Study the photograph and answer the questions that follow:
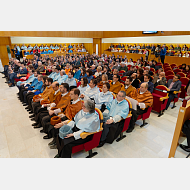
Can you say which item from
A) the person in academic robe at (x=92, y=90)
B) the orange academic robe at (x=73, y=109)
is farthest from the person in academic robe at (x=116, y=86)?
the orange academic robe at (x=73, y=109)

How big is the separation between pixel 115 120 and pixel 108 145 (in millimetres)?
672

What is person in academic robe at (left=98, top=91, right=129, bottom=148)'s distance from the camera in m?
2.61

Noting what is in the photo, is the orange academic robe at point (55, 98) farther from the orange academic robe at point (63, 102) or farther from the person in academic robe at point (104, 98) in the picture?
the person in academic robe at point (104, 98)

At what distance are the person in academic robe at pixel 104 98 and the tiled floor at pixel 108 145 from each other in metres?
0.93

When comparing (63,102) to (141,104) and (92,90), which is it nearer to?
(92,90)

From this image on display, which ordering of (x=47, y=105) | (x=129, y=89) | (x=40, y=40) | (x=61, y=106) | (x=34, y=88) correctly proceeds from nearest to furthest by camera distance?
(x=61, y=106) → (x=47, y=105) → (x=129, y=89) → (x=34, y=88) → (x=40, y=40)

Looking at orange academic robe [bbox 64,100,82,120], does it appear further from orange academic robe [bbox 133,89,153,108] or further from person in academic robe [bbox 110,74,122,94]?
person in academic robe [bbox 110,74,122,94]

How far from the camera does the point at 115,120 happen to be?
264 cm

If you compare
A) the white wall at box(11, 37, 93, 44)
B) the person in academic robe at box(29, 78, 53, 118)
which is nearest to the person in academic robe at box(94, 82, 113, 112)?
the person in academic robe at box(29, 78, 53, 118)

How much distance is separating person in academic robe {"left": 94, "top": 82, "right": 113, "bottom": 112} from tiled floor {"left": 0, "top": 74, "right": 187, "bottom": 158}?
0.93 m

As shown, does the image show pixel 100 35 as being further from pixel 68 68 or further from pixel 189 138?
pixel 189 138

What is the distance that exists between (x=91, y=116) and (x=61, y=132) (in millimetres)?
571

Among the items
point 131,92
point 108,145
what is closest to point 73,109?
point 108,145

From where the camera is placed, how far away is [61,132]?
88.9 inches
